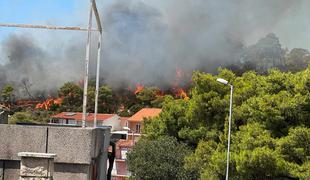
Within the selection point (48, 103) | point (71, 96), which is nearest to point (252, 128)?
point (71, 96)

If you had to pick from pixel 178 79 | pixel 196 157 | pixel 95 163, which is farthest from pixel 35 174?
pixel 178 79

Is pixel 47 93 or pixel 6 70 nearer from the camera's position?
pixel 6 70

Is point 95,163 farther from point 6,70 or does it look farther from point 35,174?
point 6,70

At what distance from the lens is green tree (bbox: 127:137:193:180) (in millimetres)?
25891

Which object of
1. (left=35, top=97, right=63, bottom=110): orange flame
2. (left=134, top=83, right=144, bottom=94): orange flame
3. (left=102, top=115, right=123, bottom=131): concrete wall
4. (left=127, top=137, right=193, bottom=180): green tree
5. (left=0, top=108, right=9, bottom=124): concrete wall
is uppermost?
(left=134, top=83, right=144, bottom=94): orange flame

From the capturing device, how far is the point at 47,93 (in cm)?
7356

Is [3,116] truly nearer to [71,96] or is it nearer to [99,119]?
[99,119]

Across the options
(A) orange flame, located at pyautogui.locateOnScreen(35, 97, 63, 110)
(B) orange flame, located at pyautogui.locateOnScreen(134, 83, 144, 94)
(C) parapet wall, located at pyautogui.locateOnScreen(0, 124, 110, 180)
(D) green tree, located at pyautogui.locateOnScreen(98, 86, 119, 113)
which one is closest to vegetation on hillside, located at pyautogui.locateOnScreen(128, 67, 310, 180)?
(C) parapet wall, located at pyautogui.locateOnScreen(0, 124, 110, 180)

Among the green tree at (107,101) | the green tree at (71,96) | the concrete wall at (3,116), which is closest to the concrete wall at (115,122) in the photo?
the green tree at (107,101)

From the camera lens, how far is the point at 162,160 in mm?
26359

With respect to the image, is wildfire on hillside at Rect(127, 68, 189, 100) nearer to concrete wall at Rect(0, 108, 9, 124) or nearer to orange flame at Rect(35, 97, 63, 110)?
orange flame at Rect(35, 97, 63, 110)

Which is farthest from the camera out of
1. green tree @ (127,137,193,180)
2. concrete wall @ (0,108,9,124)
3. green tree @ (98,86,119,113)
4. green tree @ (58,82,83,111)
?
green tree @ (98,86,119,113)

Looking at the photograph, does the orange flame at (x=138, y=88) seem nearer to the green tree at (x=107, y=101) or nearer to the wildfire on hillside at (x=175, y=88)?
the wildfire on hillside at (x=175, y=88)

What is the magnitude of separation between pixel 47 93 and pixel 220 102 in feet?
173
